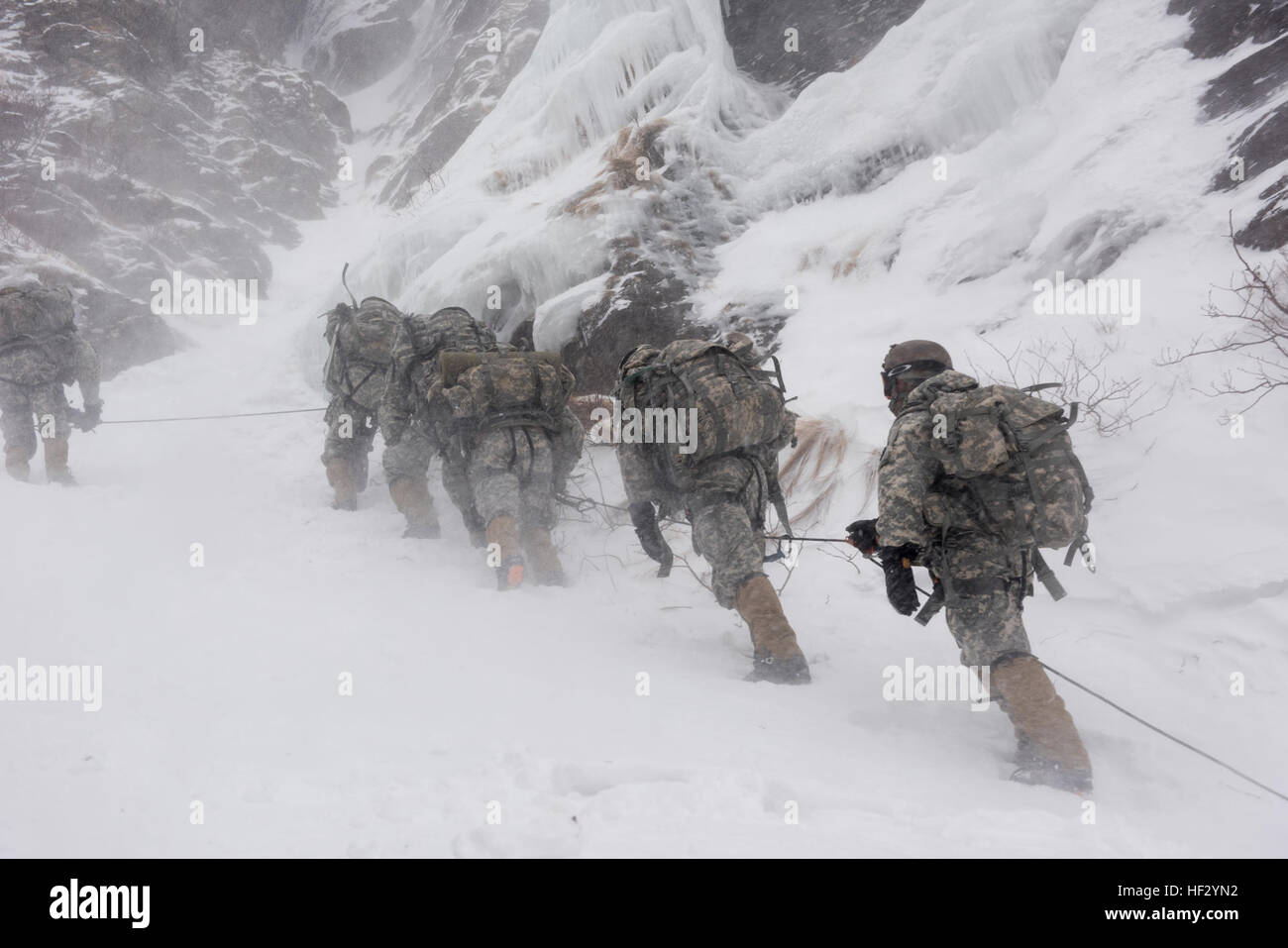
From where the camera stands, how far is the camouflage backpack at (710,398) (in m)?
3.86

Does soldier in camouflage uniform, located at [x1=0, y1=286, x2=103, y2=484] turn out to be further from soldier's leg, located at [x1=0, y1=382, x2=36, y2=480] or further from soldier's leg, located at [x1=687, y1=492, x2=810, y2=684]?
soldier's leg, located at [x1=687, y1=492, x2=810, y2=684]

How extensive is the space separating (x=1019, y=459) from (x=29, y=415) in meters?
7.95

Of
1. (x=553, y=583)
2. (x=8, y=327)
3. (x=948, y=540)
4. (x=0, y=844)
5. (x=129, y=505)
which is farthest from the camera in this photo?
(x=8, y=327)

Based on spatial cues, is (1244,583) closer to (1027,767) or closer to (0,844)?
(1027,767)

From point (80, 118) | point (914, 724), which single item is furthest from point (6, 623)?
point (80, 118)

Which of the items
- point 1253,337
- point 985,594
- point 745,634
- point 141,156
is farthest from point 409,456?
point 141,156

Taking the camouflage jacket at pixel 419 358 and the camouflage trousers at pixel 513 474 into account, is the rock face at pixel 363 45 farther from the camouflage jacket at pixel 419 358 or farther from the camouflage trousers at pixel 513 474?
the camouflage trousers at pixel 513 474

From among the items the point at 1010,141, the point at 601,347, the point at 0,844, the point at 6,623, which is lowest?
the point at 0,844

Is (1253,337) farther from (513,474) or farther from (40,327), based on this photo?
(40,327)

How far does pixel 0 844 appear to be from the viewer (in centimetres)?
170

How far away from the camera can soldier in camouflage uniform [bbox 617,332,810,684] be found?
351 centimetres

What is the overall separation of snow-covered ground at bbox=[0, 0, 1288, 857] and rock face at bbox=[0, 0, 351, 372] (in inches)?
343

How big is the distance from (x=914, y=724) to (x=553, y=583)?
8.42 ft

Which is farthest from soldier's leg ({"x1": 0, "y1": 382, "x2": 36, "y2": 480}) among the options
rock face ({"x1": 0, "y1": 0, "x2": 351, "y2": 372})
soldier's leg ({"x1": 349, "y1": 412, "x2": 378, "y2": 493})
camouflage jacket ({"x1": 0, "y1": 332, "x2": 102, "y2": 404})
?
rock face ({"x1": 0, "y1": 0, "x2": 351, "y2": 372})
